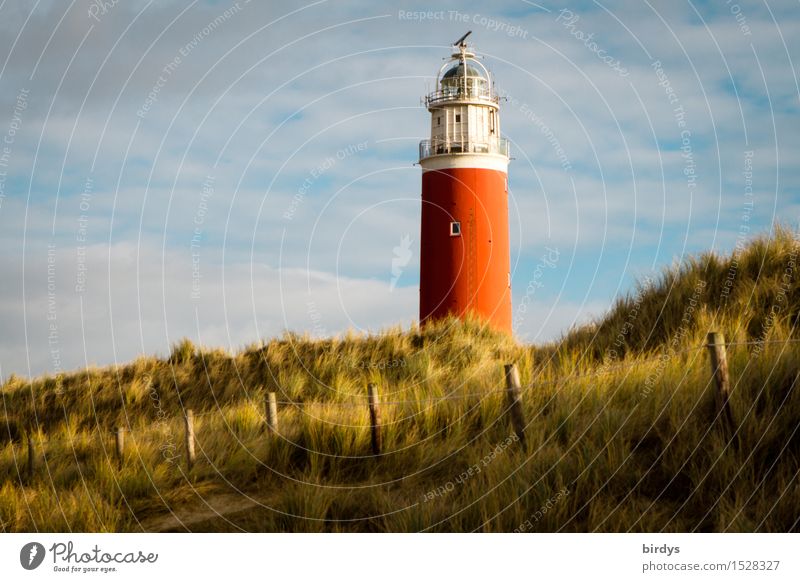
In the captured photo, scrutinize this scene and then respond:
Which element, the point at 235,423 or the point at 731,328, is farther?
the point at 235,423

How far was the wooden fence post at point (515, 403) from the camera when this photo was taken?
1027cm

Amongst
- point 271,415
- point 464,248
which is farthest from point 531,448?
point 464,248

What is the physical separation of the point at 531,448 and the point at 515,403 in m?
0.93

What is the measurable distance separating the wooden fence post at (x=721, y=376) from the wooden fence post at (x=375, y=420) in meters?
4.58

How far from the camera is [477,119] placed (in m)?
28.3

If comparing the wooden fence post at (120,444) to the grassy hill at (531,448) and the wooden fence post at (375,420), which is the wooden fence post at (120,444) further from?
the wooden fence post at (375,420)

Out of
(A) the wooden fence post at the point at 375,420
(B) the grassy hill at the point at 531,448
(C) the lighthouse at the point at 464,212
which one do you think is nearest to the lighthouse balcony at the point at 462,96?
(C) the lighthouse at the point at 464,212

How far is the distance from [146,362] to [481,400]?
14261 millimetres

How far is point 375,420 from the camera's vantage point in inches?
455

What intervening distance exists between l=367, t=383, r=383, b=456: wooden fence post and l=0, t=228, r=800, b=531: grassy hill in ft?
0.52

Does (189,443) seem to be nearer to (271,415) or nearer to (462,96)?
(271,415)
